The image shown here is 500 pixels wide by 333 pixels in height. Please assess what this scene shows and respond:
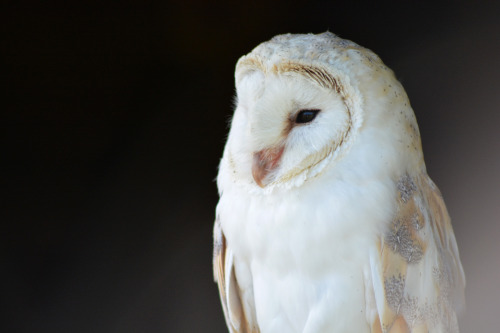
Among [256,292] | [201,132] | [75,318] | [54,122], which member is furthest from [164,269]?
[256,292]

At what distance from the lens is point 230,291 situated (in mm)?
1357

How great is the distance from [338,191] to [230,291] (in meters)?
0.40

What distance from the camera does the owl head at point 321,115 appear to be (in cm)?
111

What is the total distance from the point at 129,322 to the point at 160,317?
0.10 meters

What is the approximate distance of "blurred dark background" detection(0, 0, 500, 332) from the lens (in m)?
1.60

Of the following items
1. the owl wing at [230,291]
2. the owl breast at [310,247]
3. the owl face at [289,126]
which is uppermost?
the owl face at [289,126]

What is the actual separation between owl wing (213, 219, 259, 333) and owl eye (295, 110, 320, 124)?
0.35m

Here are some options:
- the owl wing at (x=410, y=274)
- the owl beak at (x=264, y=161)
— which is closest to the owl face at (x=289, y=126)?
the owl beak at (x=264, y=161)

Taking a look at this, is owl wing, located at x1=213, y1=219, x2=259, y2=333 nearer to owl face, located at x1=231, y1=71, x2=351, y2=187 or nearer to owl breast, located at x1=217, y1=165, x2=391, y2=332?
owl breast, located at x1=217, y1=165, x2=391, y2=332

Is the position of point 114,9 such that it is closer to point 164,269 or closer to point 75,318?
point 164,269

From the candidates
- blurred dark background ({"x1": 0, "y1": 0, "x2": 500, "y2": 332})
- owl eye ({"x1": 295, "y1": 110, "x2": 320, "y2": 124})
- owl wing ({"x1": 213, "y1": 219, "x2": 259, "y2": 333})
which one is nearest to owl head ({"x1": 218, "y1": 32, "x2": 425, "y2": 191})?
owl eye ({"x1": 295, "y1": 110, "x2": 320, "y2": 124})

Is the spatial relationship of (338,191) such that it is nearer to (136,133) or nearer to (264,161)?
(264,161)

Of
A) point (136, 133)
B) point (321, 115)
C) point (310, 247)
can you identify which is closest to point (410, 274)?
point (310, 247)

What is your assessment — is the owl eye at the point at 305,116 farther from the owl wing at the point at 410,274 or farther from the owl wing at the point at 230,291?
the owl wing at the point at 230,291
